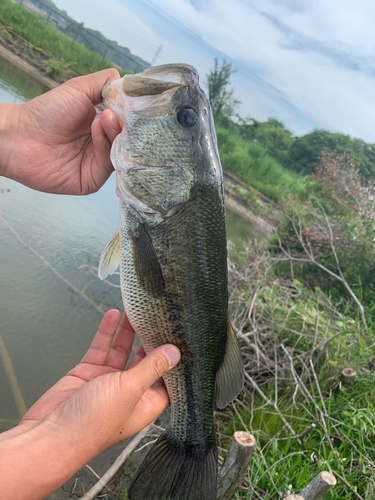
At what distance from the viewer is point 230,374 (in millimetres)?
1746

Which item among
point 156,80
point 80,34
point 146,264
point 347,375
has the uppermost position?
point 80,34

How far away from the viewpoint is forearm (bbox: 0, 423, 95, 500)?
3.61 ft

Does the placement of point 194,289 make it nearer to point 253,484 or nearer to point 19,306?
point 253,484

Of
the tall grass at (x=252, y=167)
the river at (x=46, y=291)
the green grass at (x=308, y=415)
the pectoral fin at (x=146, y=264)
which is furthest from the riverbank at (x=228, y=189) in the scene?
the pectoral fin at (x=146, y=264)

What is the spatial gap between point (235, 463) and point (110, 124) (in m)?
2.19

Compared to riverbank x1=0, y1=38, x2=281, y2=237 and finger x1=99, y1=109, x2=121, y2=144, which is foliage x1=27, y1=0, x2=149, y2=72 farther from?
finger x1=99, y1=109, x2=121, y2=144

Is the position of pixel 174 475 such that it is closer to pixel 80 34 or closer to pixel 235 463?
pixel 235 463

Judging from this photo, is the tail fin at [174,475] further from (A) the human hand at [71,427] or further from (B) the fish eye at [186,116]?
(B) the fish eye at [186,116]

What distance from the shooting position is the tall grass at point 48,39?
15.5m

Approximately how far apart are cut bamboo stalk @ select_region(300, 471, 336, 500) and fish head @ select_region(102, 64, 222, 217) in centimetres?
176

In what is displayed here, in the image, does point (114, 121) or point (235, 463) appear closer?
point (114, 121)

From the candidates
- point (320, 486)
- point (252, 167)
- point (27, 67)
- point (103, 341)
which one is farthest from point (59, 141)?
point (252, 167)

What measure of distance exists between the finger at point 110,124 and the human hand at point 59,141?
0.08m

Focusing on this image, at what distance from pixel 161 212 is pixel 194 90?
24.6 inches
